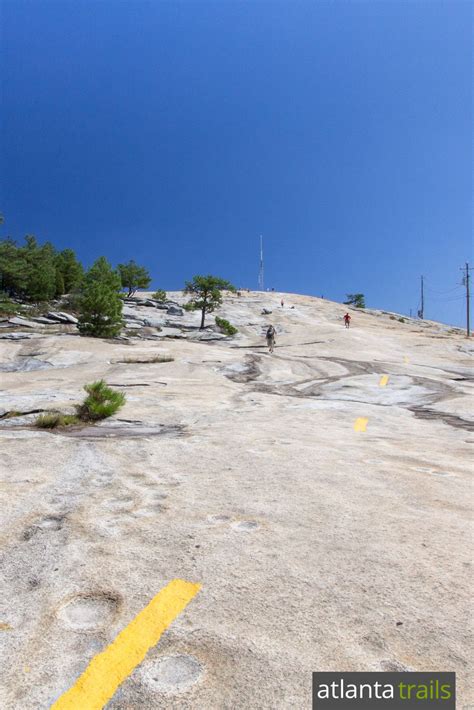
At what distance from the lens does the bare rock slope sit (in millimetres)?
1938

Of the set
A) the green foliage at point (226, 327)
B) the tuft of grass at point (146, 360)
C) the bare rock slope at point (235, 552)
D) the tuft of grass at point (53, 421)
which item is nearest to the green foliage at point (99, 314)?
the green foliage at point (226, 327)

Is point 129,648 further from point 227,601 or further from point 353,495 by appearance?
point 353,495

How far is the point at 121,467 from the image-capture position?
502 cm

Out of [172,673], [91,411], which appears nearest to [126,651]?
[172,673]

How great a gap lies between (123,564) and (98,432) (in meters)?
4.64

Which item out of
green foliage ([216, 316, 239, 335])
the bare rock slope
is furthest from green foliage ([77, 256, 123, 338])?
the bare rock slope

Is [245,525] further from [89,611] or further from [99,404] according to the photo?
[99,404]

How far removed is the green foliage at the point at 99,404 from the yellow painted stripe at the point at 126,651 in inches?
242

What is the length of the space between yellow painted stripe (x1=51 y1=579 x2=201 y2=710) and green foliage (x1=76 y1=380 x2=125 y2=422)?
20.1ft

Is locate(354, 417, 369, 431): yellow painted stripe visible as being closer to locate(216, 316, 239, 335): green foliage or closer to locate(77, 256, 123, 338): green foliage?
locate(77, 256, 123, 338): green foliage

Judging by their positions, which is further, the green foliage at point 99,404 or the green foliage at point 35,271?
the green foliage at point 35,271

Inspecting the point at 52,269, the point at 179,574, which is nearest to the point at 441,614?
the point at 179,574

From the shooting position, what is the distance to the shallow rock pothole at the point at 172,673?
1811 millimetres

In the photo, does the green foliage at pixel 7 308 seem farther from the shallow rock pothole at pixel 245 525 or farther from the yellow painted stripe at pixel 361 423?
the shallow rock pothole at pixel 245 525
